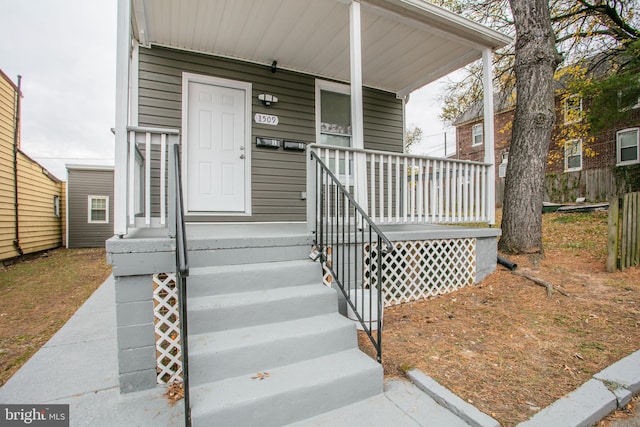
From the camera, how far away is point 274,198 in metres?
5.10

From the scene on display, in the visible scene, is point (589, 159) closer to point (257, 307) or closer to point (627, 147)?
point (627, 147)

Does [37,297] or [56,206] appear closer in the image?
[37,297]

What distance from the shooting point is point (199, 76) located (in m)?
4.61

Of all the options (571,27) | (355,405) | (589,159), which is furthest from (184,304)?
(589,159)

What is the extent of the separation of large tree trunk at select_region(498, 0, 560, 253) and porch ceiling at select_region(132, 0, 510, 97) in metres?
0.53

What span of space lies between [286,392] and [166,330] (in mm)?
982

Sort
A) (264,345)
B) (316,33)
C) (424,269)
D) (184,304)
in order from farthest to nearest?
(316,33), (424,269), (264,345), (184,304)

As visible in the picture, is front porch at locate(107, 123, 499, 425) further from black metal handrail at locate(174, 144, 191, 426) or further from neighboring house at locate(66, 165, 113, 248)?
neighboring house at locate(66, 165, 113, 248)

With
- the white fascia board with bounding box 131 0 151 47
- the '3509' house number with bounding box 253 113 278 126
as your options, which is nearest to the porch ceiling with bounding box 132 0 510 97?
the white fascia board with bounding box 131 0 151 47

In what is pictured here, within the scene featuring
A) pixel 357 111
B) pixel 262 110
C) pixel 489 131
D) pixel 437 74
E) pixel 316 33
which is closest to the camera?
pixel 357 111

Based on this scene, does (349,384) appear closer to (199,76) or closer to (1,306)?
(199,76)

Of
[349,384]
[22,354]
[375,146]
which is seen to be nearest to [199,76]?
[375,146]

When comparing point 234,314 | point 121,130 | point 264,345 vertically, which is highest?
point 121,130

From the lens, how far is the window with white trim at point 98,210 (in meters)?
12.6
